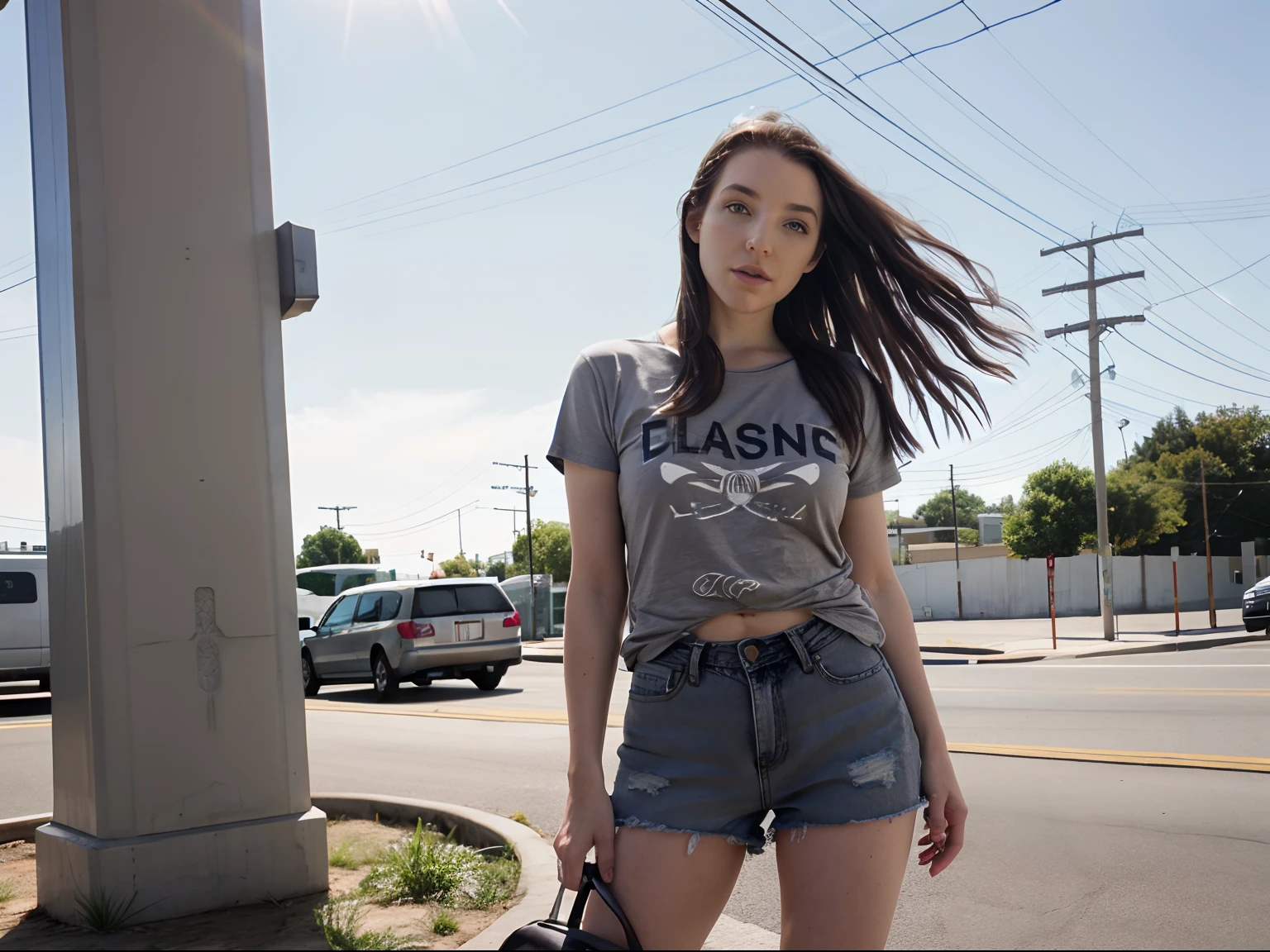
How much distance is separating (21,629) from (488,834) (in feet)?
38.8

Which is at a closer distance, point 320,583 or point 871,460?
point 871,460

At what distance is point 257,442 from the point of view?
396 cm

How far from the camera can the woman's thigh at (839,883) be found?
1690mm

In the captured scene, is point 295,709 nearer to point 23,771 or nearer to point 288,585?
point 288,585

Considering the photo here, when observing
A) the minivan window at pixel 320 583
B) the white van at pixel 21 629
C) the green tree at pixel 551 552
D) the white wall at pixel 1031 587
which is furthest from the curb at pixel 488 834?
the green tree at pixel 551 552

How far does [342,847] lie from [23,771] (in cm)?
494

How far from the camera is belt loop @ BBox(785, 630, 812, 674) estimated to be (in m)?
1.81

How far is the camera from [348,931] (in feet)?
11.0

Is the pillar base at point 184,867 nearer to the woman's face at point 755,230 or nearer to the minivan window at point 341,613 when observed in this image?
the woman's face at point 755,230

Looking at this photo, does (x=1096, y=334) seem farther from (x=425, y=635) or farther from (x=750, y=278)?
(x=750, y=278)

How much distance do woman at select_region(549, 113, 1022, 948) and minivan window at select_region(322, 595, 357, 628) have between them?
1441 cm

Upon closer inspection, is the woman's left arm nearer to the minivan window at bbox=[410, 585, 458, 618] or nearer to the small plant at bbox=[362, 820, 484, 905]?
the small plant at bbox=[362, 820, 484, 905]

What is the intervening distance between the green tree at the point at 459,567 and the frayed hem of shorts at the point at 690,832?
3289 inches

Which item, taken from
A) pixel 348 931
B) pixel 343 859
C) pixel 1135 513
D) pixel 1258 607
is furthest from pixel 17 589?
pixel 1135 513
